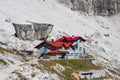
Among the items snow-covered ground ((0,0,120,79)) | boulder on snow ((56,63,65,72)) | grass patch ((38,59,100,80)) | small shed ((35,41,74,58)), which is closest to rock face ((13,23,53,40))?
snow-covered ground ((0,0,120,79))

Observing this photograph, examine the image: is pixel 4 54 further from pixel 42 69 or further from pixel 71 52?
pixel 71 52

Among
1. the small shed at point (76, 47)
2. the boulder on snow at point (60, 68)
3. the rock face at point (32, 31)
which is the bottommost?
the small shed at point (76, 47)

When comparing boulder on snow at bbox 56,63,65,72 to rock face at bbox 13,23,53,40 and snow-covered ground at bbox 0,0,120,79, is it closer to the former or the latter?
snow-covered ground at bbox 0,0,120,79

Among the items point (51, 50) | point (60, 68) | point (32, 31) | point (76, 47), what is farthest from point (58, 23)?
point (60, 68)

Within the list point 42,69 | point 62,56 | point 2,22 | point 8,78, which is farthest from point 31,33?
point 8,78

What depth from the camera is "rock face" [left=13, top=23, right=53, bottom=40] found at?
100 meters

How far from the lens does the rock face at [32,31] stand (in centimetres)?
10019

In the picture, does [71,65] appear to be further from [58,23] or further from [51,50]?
[58,23]

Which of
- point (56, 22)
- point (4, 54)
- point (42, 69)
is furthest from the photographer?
point (56, 22)

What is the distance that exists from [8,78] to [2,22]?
58805 mm

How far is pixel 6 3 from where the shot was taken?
5433 inches

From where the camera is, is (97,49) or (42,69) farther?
(97,49)

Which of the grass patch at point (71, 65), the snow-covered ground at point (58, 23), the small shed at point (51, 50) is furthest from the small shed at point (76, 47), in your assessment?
the grass patch at point (71, 65)

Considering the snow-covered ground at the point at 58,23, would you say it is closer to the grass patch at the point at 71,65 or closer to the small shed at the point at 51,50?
the small shed at the point at 51,50
